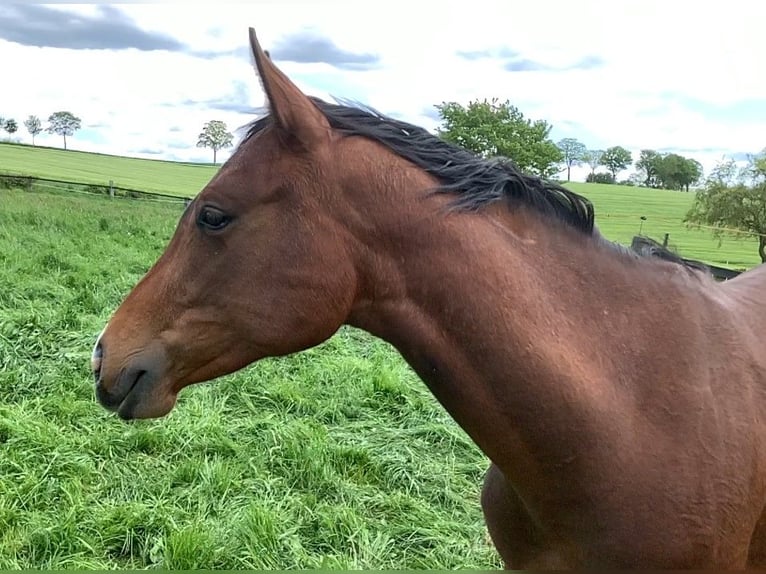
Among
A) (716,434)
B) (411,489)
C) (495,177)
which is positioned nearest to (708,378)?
(716,434)

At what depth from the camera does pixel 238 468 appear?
4.25 meters

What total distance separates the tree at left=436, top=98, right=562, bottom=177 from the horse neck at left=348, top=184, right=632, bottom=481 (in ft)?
28.0

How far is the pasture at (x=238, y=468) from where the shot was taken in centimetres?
353

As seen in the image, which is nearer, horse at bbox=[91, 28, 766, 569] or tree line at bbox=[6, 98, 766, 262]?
horse at bbox=[91, 28, 766, 569]

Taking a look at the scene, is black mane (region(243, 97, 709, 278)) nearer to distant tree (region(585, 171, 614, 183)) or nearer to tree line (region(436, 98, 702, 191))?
tree line (region(436, 98, 702, 191))

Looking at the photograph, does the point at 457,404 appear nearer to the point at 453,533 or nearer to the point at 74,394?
the point at 453,533

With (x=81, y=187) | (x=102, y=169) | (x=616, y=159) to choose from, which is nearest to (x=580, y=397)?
(x=616, y=159)

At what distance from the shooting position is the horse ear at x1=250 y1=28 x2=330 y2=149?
5.49ft

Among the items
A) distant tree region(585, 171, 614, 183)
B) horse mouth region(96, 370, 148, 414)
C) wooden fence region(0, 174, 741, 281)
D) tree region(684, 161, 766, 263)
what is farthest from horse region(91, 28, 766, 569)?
tree region(684, 161, 766, 263)

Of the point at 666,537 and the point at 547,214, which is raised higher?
the point at 547,214

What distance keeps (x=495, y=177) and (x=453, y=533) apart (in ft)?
8.46

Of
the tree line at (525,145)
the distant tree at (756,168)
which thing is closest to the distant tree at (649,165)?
the tree line at (525,145)

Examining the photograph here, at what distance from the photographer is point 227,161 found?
6.17 feet

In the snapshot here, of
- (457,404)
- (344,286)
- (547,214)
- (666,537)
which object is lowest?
(666,537)
